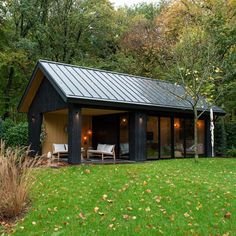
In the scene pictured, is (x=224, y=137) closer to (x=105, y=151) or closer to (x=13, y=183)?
(x=105, y=151)

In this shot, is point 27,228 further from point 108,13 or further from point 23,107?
point 108,13

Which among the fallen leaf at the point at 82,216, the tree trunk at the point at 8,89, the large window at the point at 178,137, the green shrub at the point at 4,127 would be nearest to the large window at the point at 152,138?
the large window at the point at 178,137

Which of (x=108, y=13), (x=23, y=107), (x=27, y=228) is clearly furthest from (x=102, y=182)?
(x=108, y=13)

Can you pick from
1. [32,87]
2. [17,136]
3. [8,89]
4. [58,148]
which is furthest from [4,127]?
[58,148]

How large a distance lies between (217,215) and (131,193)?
→ 184cm

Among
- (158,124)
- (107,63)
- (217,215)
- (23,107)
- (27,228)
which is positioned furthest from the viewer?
(107,63)

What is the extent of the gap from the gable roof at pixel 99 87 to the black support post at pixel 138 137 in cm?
69

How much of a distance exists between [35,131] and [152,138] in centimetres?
555

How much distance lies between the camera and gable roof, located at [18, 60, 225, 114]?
12133 millimetres

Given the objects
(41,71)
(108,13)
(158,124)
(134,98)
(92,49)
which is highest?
(108,13)

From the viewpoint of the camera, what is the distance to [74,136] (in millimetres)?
11898

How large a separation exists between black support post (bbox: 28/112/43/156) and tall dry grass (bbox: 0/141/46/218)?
884 cm

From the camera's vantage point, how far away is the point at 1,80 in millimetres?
25234

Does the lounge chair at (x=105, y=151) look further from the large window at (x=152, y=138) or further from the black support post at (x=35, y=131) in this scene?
the black support post at (x=35, y=131)
